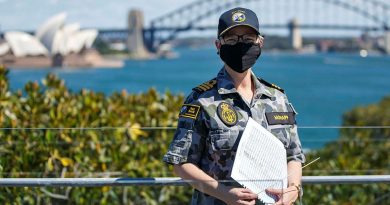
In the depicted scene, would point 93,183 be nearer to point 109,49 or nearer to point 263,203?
point 263,203

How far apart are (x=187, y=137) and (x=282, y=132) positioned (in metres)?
0.28

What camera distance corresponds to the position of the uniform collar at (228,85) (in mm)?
2146

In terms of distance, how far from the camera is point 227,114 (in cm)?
211


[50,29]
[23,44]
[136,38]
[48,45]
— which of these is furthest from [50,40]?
[136,38]

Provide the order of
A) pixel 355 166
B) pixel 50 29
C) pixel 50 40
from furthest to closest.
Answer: pixel 50 40
pixel 50 29
pixel 355 166

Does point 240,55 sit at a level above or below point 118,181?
above

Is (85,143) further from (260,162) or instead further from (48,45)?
(48,45)

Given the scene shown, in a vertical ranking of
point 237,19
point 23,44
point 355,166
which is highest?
point 237,19

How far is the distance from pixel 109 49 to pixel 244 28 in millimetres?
99339

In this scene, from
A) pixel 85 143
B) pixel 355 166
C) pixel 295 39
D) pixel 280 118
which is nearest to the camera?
pixel 280 118

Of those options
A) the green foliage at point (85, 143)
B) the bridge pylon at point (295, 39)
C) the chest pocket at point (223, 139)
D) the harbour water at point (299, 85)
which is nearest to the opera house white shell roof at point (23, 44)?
the harbour water at point (299, 85)

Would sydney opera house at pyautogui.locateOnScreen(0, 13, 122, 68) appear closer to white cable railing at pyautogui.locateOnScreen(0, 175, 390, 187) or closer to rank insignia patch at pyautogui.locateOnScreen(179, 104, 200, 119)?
white cable railing at pyautogui.locateOnScreen(0, 175, 390, 187)

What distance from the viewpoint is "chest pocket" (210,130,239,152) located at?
2105mm

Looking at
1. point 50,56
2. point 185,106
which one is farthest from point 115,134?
point 50,56
